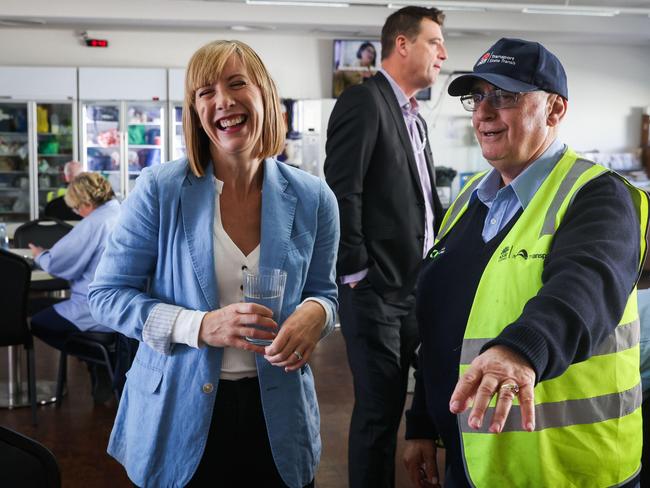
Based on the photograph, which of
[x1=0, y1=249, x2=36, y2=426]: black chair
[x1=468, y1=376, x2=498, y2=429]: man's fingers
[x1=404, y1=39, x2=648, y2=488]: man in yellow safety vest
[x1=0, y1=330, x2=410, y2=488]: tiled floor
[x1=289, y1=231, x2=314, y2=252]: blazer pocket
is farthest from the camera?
[x1=0, y1=249, x2=36, y2=426]: black chair

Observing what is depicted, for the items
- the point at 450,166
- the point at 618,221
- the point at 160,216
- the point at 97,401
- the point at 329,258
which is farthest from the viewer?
the point at 450,166

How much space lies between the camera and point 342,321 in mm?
2885

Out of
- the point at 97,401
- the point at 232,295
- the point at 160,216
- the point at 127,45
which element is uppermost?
the point at 127,45

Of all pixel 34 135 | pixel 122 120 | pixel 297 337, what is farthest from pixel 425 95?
pixel 297 337

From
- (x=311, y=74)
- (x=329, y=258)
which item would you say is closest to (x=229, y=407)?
(x=329, y=258)

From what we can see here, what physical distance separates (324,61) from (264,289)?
8.75 metres

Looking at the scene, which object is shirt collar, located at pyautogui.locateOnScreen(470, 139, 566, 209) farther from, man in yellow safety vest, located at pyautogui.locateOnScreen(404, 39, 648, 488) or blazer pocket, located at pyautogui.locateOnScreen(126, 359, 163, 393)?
blazer pocket, located at pyautogui.locateOnScreen(126, 359, 163, 393)

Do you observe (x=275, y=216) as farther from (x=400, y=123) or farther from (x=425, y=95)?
(x=425, y=95)

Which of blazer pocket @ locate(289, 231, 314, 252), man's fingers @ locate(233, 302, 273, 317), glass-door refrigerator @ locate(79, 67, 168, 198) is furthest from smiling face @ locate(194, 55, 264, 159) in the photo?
glass-door refrigerator @ locate(79, 67, 168, 198)

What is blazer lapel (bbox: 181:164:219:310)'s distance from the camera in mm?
1575

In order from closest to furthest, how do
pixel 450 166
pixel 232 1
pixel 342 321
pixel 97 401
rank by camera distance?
pixel 342 321, pixel 97 401, pixel 232 1, pixel 450 166

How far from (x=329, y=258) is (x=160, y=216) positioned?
401mm

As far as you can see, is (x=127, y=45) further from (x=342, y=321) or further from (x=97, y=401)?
(x=342, y=321)

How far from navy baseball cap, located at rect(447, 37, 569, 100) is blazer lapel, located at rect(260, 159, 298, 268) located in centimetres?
48
